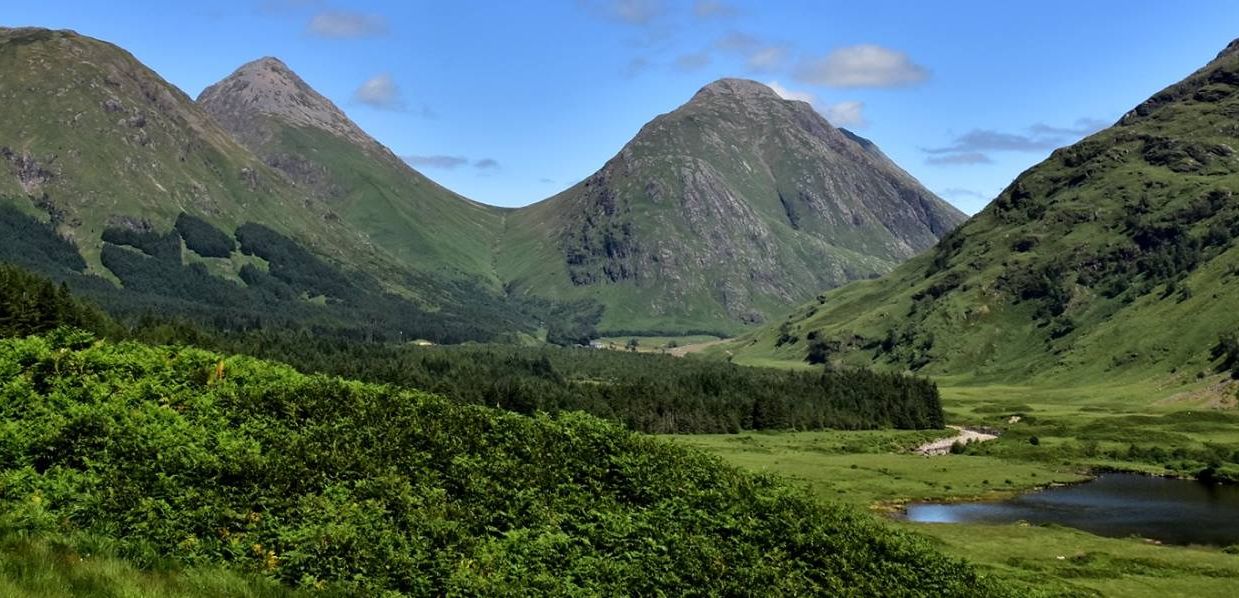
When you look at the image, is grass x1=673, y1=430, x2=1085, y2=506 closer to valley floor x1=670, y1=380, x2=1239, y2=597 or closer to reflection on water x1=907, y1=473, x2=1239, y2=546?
valley floor x1=670, y1=380, x2=1239, y2=597

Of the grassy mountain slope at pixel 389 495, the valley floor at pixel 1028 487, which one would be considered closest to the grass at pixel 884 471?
the valley floor at pixel 1028 487

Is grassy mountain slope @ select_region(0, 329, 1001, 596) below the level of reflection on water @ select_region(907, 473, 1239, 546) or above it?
above

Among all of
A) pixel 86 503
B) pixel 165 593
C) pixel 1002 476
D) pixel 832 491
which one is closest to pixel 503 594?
pixel 165 593

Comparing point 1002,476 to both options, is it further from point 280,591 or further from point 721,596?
point 280,591

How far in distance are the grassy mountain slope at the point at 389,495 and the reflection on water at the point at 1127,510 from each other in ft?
258

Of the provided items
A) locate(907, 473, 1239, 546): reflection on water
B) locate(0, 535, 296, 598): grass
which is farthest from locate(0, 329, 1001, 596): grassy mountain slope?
locate(907, 473, 1239, 546): reflection on water

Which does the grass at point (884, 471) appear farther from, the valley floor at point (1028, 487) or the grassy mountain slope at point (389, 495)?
the grassy mountain slope at point (389, 495)

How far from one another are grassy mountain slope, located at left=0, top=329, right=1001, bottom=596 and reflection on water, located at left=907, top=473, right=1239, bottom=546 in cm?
7869

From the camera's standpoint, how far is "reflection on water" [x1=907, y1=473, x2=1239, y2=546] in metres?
106

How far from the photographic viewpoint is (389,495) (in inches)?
1280

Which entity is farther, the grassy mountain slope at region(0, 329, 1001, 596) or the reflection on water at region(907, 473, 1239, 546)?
the reflection on water at region(907, 473, 1239, 546)

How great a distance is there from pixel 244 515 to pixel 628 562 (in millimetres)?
13149

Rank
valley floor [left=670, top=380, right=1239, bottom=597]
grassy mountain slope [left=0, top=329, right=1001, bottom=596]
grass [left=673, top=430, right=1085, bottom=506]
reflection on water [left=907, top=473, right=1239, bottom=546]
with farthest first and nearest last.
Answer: grass [left=673, top=430, right=1085, bottom=506] → reflection on water [left=907, top=473, right=1239, bottom=546] → valley floor [left=670, top=380, right=1239, bottom=597] → grassy mountain slope [left=0, top=329, right=1001, bottom=596]

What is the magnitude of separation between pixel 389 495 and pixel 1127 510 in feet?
394
